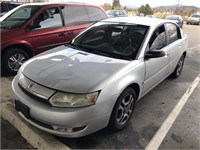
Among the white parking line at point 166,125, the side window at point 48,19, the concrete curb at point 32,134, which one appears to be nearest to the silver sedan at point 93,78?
the concrete curb at point 32,134

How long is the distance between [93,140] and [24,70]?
1355 millimetres

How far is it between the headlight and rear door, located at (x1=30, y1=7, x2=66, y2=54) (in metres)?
2.93

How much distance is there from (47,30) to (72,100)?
3.23m

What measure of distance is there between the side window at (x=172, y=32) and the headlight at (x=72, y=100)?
2.66 meters

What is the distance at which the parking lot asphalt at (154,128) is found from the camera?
111 inches

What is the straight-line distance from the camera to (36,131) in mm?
2762

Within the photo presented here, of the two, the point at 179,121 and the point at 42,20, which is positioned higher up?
the point at 42,20

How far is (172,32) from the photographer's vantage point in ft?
15.2

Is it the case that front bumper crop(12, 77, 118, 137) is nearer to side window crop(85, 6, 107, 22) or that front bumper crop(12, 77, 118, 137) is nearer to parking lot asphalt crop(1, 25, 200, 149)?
parking lot asphalt crop(1, 25, 200, 149)

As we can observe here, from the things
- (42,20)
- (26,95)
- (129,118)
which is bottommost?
(129,118)

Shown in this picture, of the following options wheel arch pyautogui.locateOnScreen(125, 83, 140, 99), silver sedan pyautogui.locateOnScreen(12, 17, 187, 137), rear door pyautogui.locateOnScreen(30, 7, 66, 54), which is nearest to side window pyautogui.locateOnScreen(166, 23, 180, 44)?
silver sedan pyautogui.locateOnScreen(12, 17, 187, 137)

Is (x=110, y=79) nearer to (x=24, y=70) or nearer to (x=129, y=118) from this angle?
(x=129, y=118)

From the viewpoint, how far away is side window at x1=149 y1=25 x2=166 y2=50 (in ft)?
11.9

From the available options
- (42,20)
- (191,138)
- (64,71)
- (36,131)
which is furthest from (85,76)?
(42,20)
